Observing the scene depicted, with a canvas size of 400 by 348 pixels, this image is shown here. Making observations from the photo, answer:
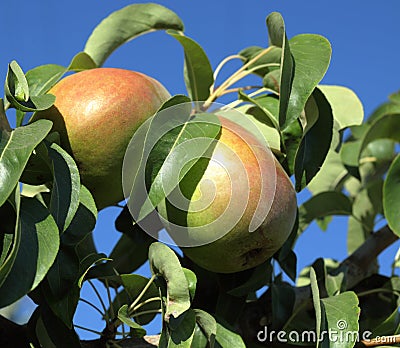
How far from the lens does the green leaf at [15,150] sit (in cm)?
69

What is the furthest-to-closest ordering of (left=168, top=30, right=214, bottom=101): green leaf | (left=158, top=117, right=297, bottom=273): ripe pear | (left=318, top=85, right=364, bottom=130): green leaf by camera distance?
(left=318, top=85, right=364, bottom=130): green leaf < (left=168, top=30, right=214, bottom=101): green leaf < (left=158, top=117, right=297, bottom=273): ripe pear

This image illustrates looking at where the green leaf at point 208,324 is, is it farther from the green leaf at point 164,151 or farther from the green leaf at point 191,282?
the green leaf at point 164,151

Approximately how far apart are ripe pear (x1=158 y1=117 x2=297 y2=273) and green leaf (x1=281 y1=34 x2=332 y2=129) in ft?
0.25

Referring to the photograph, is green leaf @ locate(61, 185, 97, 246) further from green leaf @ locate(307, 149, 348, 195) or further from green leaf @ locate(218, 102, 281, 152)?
green leaf @ locate(307, 149, 348, 195)

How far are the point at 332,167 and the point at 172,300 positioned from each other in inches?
35.6

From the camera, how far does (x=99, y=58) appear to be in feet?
4.09

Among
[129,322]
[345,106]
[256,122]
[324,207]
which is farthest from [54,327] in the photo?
[324,207]

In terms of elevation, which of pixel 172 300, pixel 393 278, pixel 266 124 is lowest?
pixel 393 278

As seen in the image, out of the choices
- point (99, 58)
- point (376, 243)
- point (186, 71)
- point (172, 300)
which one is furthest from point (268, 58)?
point (172, 300)

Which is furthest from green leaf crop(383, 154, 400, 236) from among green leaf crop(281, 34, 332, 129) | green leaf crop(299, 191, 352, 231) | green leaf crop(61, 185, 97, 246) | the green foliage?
green leaf crop(61, 185, 97, 246)

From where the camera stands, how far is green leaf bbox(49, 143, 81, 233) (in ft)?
2.47

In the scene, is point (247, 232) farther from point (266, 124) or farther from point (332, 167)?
point (332, 167)

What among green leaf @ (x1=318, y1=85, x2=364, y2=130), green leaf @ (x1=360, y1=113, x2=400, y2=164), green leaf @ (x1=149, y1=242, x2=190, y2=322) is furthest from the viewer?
green leaf @ (x1=360, y1=113, x2=400, y2=164)

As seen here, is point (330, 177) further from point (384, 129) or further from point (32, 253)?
point (32, 253)
